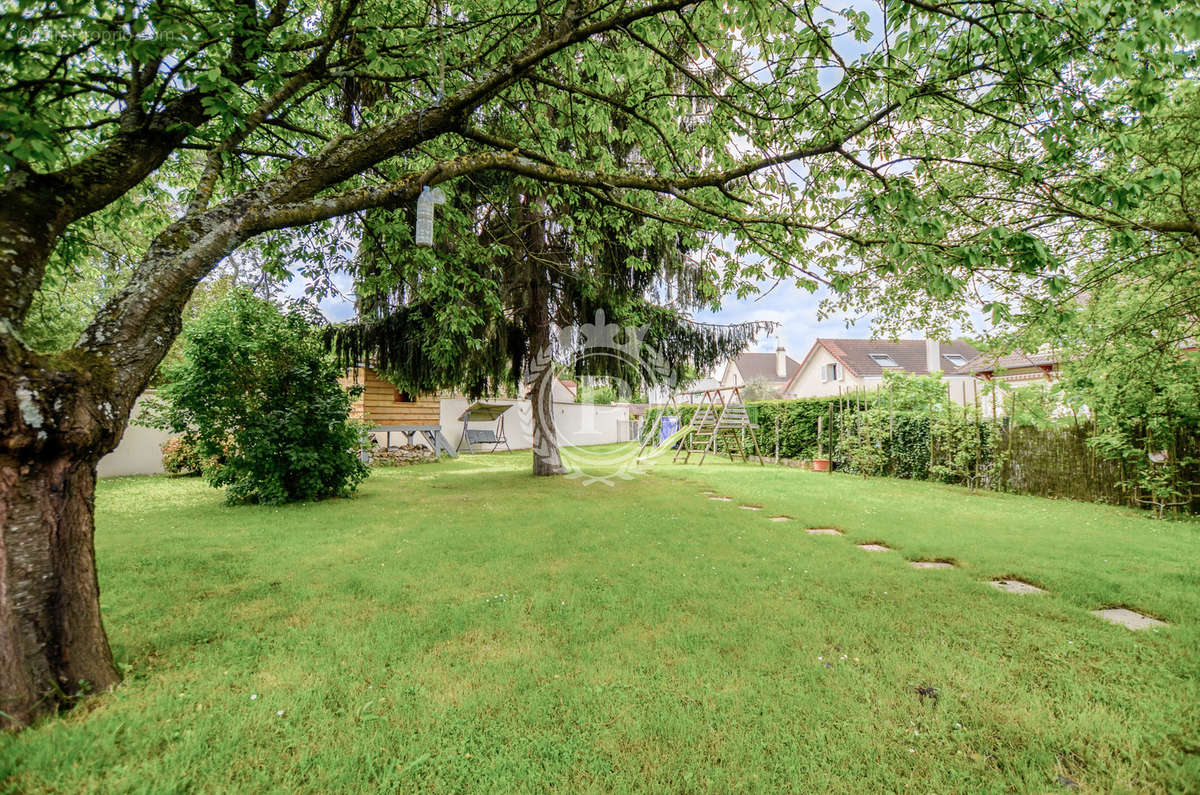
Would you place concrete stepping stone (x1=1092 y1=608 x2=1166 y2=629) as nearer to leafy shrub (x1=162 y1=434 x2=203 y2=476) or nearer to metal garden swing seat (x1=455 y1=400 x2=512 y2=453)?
leafy shrub (x1=162 y1=434 x2=203 y2=476)

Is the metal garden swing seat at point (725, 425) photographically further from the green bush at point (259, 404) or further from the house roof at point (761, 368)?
the house roof at point (761, 368)

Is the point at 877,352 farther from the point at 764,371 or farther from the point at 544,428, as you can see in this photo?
the point at 544,428

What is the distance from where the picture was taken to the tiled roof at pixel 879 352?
956 inches

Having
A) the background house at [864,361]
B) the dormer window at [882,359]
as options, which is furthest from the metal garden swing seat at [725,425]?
the dormer window at [882,359]

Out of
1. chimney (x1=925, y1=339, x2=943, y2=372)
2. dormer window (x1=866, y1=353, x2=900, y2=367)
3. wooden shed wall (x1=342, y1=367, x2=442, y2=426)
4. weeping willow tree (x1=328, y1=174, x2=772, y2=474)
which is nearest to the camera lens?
weeping willow tree (x1=328, y1=174, x2=772, y2=474)

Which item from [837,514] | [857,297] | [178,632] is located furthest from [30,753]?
[857,297]

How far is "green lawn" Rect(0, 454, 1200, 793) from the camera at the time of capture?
174 centimetres

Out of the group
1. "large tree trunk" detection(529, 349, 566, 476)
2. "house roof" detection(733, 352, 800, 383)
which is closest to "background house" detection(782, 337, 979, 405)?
"house roof" detection(733, 352, 800, 383)

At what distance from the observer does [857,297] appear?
6914 millimetres

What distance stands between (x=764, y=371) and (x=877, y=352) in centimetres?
1348

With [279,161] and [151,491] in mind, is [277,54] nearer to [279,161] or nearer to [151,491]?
[279,161]

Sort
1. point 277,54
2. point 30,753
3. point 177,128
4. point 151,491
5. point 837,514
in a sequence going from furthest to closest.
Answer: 1. point 151,491
2. point 837,514
3. point 277,54
4. point 177,128
5. point 30,753

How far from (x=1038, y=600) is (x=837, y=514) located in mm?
3108

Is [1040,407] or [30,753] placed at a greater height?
[1040,407]
